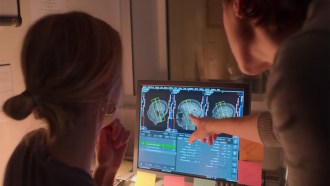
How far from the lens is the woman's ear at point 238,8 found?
808mm

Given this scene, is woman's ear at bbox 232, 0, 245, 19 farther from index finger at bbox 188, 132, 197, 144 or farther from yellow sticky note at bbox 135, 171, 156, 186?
yellow sticky note at bbox 135, 171, 156, 186

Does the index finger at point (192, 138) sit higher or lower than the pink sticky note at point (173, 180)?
higher

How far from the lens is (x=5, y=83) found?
130 cm

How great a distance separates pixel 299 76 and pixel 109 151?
0.58m

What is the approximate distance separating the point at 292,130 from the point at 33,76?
0.53 meters

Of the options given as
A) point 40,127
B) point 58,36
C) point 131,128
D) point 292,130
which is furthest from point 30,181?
point 131,128

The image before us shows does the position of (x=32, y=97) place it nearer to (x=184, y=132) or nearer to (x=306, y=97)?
(x=306, y=97)

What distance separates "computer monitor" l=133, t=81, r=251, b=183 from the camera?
1327mm

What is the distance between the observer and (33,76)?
83 cm
